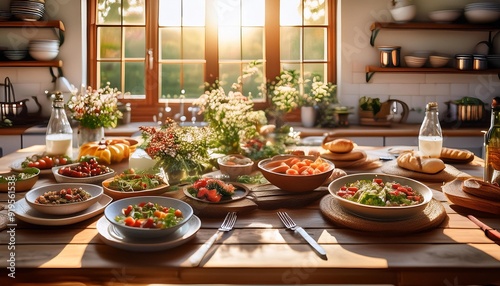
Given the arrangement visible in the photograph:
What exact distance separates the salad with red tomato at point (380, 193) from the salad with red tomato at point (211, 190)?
1.16 feet

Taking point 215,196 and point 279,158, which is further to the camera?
point 279,158

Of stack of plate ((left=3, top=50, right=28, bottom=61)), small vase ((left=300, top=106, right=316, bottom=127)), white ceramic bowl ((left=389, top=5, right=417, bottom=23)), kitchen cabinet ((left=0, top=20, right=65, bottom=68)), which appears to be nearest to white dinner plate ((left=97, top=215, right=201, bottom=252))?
small vase ((left=300, top=106, right=316, bottom=127))

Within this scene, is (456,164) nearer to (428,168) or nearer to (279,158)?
(428,168)

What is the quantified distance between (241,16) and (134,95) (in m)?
1.17

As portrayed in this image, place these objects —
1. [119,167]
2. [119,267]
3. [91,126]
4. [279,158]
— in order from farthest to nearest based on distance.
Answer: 1. [91,126]
2. [119,167]
3. [279,158]
4. [119,267]

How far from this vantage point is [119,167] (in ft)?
7.24

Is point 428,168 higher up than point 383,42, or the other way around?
point 383,42

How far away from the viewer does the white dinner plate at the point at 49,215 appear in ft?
4.50

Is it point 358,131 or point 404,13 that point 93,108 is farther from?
point 404,13

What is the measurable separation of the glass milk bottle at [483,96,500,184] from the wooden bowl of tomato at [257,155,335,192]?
0.55 m

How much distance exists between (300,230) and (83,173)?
927 mm

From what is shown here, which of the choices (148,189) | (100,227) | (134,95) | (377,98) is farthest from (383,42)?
(100,227)

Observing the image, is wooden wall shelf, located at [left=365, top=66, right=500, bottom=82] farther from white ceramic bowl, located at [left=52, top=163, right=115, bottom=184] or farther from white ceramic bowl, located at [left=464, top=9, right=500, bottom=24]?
white ceramic bowl, located at [left=52, top=163, right=115, bottom=184]

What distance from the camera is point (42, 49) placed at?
3.91 m
